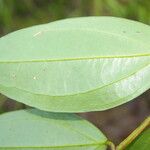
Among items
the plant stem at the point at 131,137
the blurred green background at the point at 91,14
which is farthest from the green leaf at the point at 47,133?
the blurred green background at the point at 91,14

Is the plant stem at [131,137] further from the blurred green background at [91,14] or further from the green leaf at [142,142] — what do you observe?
the blurred green background at [91,14]

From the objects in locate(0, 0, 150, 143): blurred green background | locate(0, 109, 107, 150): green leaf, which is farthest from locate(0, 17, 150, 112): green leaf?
locate(0, 0, 150, 143): blurred green background

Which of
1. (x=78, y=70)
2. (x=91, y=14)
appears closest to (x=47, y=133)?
(x=78, y=70)

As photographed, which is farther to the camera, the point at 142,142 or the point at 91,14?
the point at 91,14

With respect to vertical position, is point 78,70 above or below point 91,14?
above

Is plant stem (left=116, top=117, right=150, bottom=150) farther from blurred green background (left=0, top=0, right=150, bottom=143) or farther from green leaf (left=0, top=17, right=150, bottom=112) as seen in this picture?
blurred green background (left=0, top=0, right=150, bottom=143)

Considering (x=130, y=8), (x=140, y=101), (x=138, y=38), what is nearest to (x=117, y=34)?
(x=138, y=38)

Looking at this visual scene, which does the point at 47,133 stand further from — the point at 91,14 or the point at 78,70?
the point at 91,14
